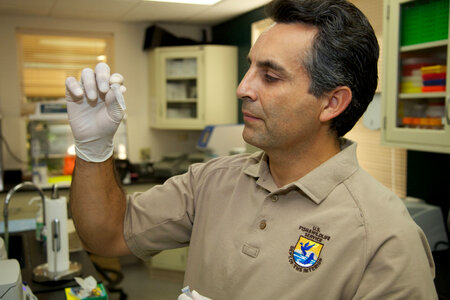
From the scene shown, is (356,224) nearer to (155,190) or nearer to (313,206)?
(313,206)

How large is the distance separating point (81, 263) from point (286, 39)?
4.65 ft

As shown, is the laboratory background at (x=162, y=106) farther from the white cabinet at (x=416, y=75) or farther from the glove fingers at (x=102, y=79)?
the glove fingers at (x=102, y=79)

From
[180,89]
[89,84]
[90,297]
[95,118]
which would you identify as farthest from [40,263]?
[180,89]

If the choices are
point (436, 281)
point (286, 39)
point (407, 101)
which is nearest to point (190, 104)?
point (407, 101)

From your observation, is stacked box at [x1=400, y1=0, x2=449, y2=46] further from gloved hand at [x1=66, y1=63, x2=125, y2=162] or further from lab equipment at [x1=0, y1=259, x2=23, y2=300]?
lab equipment at [x1=0, y1=259, x2=23, y2=300]

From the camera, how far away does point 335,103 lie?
112 centimetres

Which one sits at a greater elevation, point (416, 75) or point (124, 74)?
point (124, 74)

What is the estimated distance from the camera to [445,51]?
189 centimetres

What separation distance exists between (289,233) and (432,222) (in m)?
1.54

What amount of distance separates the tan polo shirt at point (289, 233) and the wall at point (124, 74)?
3.45 metres

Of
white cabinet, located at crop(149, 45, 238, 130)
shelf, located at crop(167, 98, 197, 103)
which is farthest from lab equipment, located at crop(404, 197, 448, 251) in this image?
shelf, located at crop(167, 98, 197, 103)

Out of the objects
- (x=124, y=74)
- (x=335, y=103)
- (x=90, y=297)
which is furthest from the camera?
(x=124, y=74)

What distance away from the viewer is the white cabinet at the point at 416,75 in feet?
6.27

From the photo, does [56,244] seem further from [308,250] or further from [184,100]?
[184,100]
